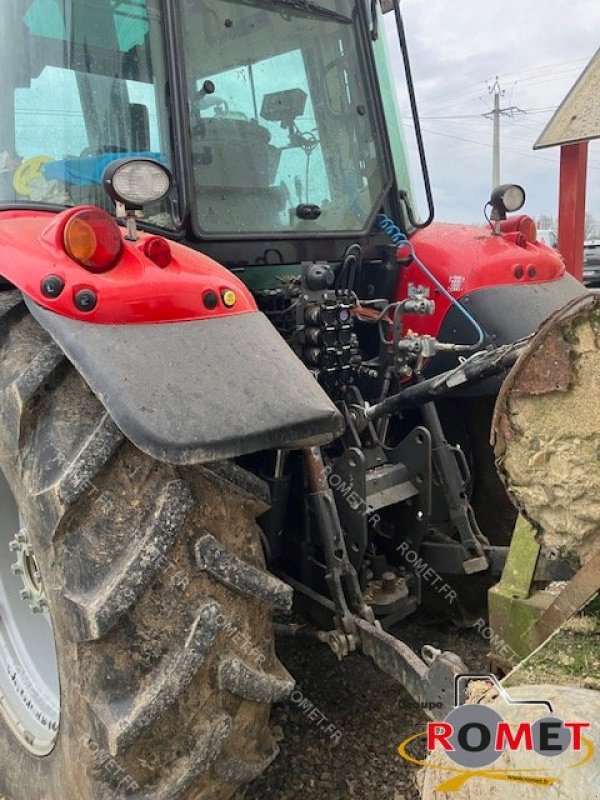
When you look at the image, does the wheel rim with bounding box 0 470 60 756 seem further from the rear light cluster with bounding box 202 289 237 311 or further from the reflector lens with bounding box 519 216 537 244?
the reflector lens with bounding box 519 216 537 244

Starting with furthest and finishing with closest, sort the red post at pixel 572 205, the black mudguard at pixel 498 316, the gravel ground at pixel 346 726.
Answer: the red post at pixel 572 205 → the black mudguard at pixel 498 316 → the gravel ground at pixel 346 726

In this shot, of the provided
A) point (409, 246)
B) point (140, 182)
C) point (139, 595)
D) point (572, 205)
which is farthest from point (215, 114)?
point (572, 205)

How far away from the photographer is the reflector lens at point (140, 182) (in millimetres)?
1735

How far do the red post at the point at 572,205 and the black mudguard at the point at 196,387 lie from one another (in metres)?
3.41

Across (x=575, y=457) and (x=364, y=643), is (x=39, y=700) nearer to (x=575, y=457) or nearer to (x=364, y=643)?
(x=364, y=643)

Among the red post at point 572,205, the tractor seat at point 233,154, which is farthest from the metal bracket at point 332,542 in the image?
the red post at point 572,205

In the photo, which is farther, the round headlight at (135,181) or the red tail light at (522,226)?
the red tail light at (522,226)

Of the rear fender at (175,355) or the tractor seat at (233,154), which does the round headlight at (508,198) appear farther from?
the rear fender at (175,355)

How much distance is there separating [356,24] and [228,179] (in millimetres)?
845

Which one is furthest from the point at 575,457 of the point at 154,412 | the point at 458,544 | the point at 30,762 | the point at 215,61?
the point at 215,61

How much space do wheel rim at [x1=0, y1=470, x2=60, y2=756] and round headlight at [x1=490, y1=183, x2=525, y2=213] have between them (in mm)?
1947

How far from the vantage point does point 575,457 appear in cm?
129

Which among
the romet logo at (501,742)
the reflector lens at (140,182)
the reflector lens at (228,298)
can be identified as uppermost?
the reflector lens at (140,182)

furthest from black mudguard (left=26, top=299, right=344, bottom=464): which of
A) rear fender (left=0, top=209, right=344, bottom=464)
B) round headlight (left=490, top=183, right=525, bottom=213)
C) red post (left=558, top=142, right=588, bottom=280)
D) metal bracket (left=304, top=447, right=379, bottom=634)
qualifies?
red post (left=558, top=142, right=588, bottom=280)
